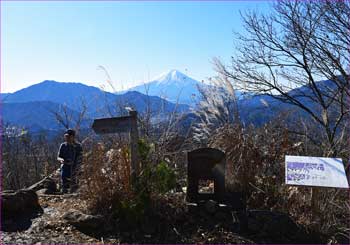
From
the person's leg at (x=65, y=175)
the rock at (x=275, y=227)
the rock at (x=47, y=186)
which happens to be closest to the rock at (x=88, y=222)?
the rock at (x=275, y=227)

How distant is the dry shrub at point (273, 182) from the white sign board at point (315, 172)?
503 millimetres

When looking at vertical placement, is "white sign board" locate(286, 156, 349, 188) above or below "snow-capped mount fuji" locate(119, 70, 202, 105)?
below

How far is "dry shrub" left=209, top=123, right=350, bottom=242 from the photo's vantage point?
5.76 metres

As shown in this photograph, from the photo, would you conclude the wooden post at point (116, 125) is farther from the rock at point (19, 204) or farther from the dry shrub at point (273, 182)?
the dry shrub at point (273, 182)

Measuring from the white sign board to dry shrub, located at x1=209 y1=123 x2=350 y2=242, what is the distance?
503 mm

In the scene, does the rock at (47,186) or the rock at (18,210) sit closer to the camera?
the rock at (18,210)

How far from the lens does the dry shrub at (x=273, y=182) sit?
5.76 m

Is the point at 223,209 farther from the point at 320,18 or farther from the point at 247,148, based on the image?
the point at 320,18

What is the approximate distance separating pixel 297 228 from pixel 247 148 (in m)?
1.37

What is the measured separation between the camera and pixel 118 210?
5371mm

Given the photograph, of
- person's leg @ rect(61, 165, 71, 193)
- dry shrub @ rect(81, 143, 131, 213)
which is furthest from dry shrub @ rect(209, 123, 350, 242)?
person's leg @ rect(61, 165, 71, 193)

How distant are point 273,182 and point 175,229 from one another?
5.98ft

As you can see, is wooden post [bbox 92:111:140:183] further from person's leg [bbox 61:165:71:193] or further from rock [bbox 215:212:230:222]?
person's leg [bbox 61:165:71:193]

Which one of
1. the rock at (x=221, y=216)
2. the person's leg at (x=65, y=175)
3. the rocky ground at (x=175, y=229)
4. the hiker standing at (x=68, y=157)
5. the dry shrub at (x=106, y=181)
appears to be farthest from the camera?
the person's leg at (x=65, y=175)
